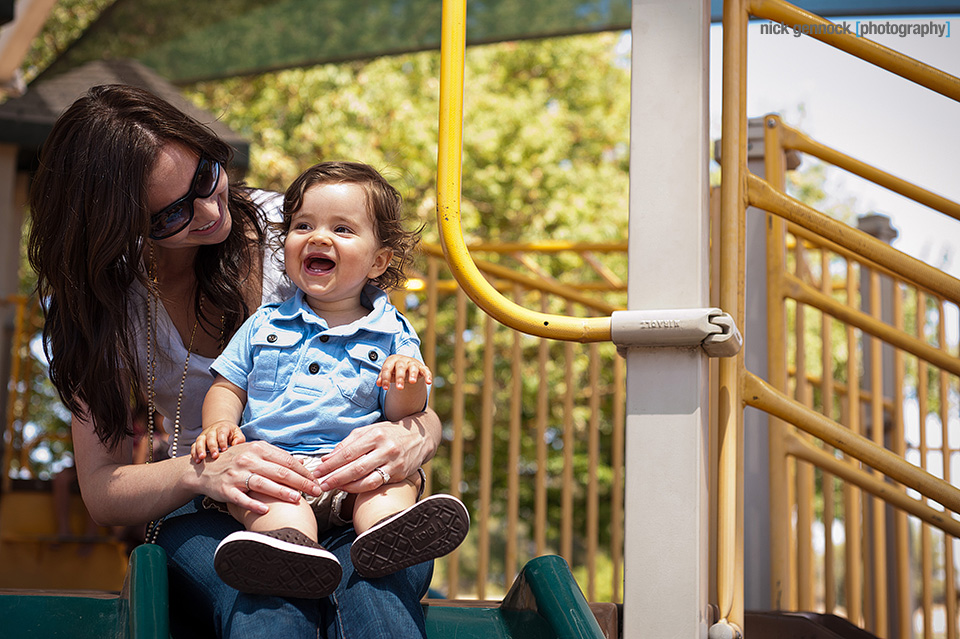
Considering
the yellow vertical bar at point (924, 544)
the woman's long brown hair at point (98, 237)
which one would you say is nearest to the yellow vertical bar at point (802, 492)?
the yellow vertical bar at point (924, 544)

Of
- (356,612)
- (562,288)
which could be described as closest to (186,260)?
(356,612)

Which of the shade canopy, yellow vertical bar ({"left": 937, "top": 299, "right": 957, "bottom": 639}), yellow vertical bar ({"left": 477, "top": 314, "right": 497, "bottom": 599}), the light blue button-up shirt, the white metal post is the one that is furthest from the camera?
the shade canopy

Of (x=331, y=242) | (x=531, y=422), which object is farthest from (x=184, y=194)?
(x=531, y=422)

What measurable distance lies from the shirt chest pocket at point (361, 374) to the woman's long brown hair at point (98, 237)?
1.35ft

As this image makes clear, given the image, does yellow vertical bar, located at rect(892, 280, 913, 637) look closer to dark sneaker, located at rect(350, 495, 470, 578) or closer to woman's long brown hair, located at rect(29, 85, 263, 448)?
dark sneaker, located at rect(350, 495, 470, 578)

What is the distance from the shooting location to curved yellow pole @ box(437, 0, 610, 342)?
1400 mm

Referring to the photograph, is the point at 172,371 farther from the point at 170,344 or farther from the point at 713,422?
the point at 713,422

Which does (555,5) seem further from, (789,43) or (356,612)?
(356,612)

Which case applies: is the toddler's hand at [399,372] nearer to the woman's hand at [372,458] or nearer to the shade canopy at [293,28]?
the woman's hand at [372,458]

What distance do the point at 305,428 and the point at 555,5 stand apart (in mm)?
3861

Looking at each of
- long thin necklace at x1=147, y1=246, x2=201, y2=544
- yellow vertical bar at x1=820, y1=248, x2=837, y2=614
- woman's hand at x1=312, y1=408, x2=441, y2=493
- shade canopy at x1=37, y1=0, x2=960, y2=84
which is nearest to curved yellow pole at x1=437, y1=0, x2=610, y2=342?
woman's hand at x1=312, y1=408, x2=441, y2=493

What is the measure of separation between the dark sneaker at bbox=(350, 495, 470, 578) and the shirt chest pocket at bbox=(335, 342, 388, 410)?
33 centimetres

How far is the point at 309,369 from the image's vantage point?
173 cm

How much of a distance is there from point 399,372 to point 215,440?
0.32m
